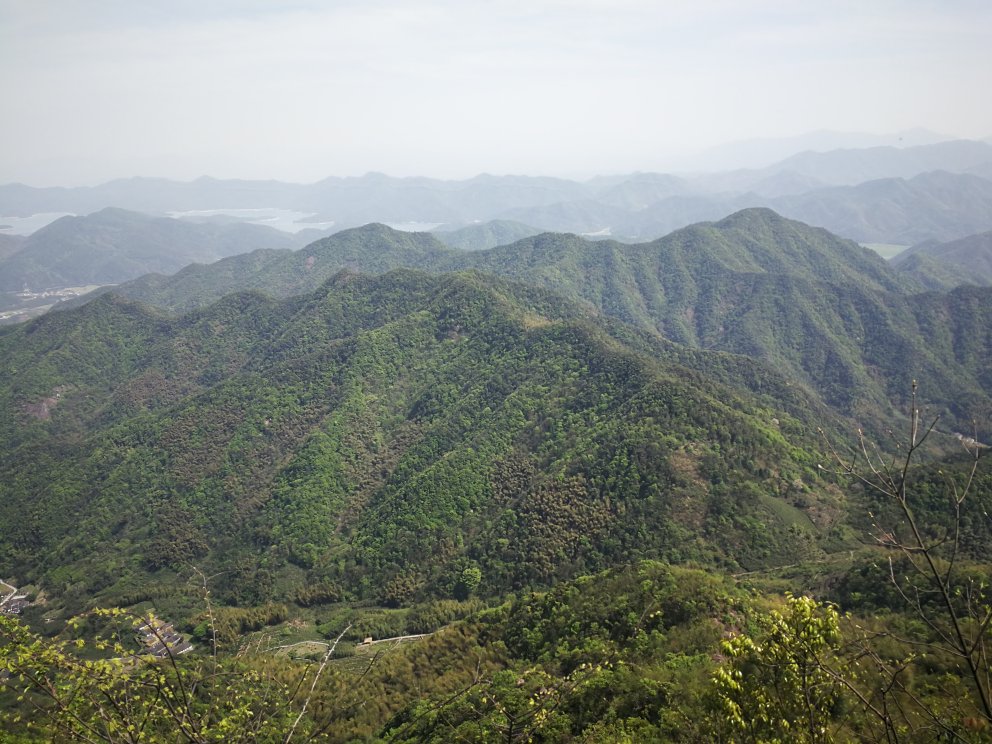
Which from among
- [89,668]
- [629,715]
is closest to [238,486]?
[629,715]

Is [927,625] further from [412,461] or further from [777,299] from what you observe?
[777,299]

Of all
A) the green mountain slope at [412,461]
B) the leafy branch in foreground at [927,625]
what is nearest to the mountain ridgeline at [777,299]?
the green mountain slope at [412,461]

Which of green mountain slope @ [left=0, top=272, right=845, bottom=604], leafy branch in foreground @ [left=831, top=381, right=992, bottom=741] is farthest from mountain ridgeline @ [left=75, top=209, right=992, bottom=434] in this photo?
leafy branch in foreground @ [left=831, top=381, right=992, bottom=741]

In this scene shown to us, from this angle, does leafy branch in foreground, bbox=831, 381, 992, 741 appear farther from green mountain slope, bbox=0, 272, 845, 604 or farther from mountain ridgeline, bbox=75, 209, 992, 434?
mountain ridgeline, bbox=75, 209, 992, 434

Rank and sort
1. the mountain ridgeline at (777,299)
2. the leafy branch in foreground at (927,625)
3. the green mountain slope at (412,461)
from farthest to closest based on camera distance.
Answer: the mountain ridgeline at (777,299) → the green mountain slope at (412,461) → the leafy branch in foreground at (927,625)

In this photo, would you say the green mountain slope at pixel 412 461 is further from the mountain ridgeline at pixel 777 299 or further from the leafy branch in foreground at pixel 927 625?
the mountain ridgeline at pixel 777 299

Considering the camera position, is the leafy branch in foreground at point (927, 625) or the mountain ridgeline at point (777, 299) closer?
the leafy branch in foreground at point (927, 625)
